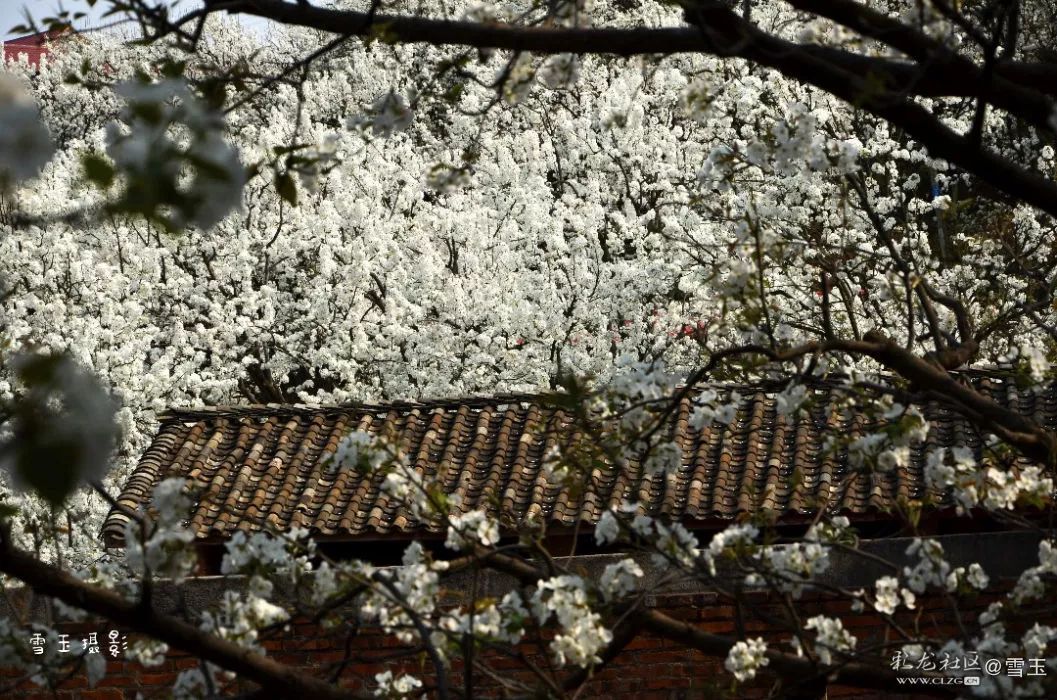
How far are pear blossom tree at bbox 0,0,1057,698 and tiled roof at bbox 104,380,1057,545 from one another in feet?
4.28

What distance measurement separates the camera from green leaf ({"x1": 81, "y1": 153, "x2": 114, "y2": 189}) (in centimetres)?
150

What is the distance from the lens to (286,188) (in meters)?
2.64

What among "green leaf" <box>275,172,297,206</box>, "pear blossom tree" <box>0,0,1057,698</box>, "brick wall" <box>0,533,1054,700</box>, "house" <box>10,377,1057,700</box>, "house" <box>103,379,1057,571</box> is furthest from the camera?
"house" <box>103,379,1057,571</box>

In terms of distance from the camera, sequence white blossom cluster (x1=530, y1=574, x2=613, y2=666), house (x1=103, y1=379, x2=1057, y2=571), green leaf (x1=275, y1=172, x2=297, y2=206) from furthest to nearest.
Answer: house (x1=103, y1=379, x2=1057, y2=571) → white blossom cluster (x1=530, y1=574, x2=613, y2=666) → green leaf (x1=275, y1=172, x2=297, y2=206)

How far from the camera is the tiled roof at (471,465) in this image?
9.89 metres

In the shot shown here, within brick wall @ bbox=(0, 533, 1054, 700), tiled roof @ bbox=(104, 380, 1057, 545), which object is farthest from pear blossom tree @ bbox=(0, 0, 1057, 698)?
tiled roof @ bbox=(104, 380, 1057, 545)

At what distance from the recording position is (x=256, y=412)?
1225 cm

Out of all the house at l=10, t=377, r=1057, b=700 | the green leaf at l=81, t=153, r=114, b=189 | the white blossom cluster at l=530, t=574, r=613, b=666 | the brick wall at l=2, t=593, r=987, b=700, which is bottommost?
the green leaf at l=81, t=153, r=114, b=189

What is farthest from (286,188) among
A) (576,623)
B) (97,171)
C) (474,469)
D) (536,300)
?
(536,300)

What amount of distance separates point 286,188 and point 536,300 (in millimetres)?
12302

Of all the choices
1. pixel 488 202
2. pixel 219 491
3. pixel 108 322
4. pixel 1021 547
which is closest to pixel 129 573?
pixel 1021 547

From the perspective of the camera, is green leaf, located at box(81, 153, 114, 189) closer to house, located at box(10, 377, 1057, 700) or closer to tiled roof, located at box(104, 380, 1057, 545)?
house, located at box(10, 377, 1057, 700)

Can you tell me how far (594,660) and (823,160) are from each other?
195cm

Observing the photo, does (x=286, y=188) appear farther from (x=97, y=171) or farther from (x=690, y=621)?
(x=690, y=621)
